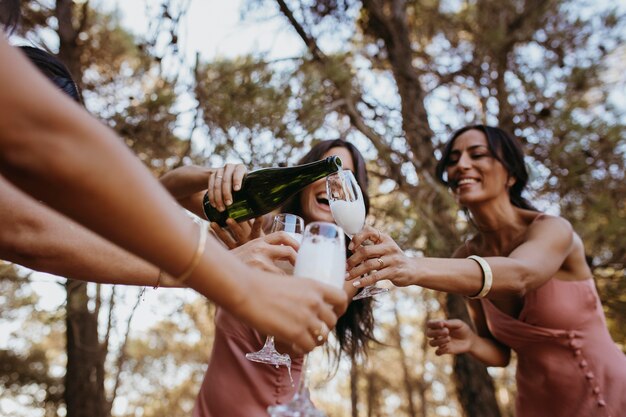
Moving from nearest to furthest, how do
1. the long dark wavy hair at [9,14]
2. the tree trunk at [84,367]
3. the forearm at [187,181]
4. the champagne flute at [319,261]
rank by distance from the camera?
the champagne flute at [319,261]
the long dark wavy hair at [9,14]
the forearm at [187,181]
the tree trunk at [84,367]

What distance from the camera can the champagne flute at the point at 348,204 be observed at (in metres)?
1.52

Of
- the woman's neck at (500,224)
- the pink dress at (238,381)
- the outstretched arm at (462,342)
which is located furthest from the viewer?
the woman's neck at (500,224)

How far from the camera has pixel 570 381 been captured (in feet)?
6.86

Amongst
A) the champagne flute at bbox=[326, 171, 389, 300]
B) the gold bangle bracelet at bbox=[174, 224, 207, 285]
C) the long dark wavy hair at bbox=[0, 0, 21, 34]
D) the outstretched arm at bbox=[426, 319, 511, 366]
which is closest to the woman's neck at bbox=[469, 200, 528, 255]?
the outstretched arm at bbox=[426, 319, 511, 366]

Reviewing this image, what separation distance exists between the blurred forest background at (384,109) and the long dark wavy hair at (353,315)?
0.31 m

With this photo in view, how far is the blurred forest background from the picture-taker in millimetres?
3457

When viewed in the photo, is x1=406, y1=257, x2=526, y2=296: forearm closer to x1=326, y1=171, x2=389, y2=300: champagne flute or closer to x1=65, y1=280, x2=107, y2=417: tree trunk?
x1=326, y1=171, x2=389, y2=300: champagne flute

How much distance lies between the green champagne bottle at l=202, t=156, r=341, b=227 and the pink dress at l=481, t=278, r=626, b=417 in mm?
1172

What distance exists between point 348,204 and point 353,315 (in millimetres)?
1085

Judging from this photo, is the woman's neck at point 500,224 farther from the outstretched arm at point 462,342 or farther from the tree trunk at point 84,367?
the tree trunk at point 84,367

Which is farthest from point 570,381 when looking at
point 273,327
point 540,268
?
point 273,327

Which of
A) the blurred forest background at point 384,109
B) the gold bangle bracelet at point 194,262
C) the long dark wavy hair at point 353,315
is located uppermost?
the blurred forest background at point 384,109

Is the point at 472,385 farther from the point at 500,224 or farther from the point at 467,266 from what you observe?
the point at 467,266

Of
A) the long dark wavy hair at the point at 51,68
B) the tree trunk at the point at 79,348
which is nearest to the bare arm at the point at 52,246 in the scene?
the long dark wavy hair at the point at 51,68
